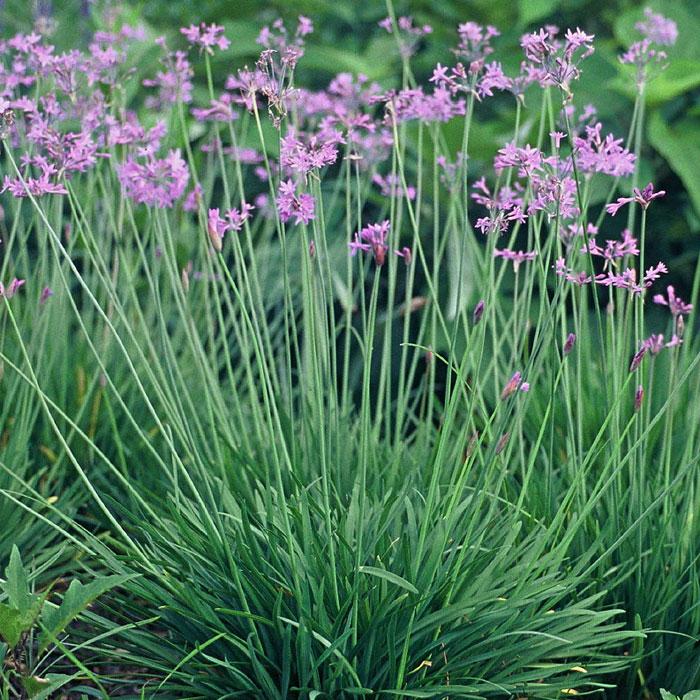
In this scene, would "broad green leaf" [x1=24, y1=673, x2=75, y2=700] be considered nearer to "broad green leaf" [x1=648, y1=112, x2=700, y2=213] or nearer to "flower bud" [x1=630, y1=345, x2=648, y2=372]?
"flower bud" [x1=630, y1=345, x2=648, y2=372]

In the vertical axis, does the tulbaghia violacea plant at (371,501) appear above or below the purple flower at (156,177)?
below

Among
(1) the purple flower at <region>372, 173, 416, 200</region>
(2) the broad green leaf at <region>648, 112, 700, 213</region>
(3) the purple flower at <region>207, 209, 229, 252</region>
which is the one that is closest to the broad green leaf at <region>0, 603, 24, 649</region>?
(3) the purple flower at <region>207, 209, 229, 252</region>

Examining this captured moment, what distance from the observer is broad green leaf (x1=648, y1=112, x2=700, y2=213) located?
3477 mm

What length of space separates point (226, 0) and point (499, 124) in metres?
1.42

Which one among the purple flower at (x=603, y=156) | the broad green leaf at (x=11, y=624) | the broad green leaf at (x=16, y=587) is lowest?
the broad green leaf at (x=11, y=624)

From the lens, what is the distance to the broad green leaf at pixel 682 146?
11.4 feet

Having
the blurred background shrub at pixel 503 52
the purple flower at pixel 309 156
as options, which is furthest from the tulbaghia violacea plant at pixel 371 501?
the blurred background shrub at pixel 503 52

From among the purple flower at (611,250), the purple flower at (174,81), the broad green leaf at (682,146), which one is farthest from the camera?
the broad green leaf at (682,146)

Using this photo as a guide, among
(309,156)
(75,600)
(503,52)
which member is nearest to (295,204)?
(309,156)

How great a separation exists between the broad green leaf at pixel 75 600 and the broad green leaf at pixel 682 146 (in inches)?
99.9

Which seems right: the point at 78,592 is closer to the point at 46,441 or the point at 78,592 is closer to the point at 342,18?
the point at 46,441

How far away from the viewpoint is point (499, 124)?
397cm

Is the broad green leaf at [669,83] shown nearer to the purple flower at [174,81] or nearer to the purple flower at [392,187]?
the purple flower at [392,187]

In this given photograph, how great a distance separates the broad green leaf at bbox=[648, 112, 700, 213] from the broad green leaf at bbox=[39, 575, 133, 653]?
2.54 m
